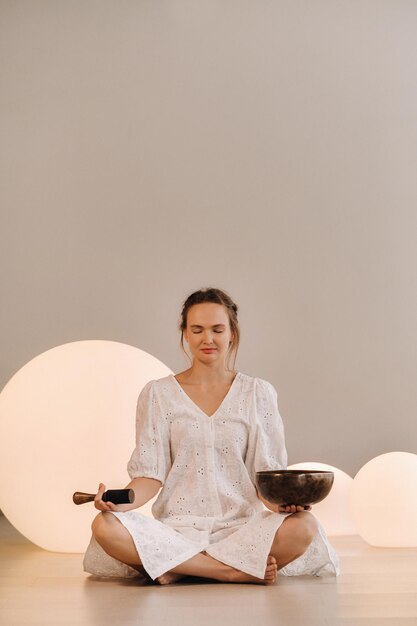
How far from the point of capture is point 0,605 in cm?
238

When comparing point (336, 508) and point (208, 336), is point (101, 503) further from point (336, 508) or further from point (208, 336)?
point (336, 508)

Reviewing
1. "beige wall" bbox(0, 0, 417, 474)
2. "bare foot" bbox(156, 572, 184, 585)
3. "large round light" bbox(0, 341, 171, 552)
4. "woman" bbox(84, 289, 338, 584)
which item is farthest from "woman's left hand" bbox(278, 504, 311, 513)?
"beige wall" bbox(0, 0, 417, 474)

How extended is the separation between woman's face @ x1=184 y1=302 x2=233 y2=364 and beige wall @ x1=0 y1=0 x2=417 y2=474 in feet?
6.26

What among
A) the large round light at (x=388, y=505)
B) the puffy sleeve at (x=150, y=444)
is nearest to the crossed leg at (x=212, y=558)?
the puffy sleeve at (x=150, y=444)

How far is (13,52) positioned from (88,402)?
251cm

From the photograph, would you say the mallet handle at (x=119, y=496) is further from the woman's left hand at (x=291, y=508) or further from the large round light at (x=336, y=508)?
the large round light at (x=336, y=508)

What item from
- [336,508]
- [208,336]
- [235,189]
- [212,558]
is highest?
[235,189]

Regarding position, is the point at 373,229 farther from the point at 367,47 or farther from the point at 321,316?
the point at 367,47

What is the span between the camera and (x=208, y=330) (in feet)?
9.27

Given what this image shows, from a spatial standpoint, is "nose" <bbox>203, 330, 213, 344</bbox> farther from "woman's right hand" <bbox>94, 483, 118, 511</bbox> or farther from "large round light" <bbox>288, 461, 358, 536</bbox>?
"large round light" <bbox>288, 461, 358, 536</bbox>

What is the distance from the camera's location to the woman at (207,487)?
8.44ft

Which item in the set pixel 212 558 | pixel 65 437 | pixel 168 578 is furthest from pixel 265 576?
pixel 65 437

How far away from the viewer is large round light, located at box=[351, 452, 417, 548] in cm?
334

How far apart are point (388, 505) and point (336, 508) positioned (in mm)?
389
